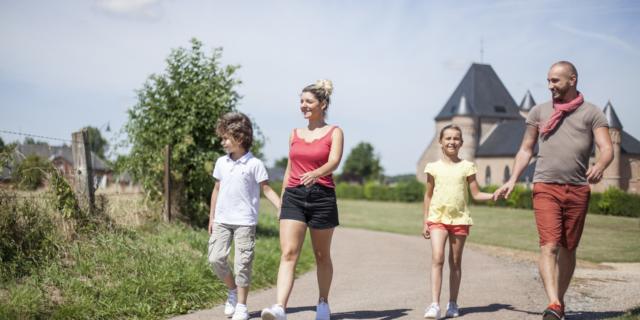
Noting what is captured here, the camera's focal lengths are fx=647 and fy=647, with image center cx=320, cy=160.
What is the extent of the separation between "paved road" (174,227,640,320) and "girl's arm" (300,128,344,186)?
1597mm

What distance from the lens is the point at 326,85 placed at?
227 inches

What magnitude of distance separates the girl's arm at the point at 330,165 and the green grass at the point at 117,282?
211 centimetres

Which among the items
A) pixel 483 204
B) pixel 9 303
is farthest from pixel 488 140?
pixel 9 303

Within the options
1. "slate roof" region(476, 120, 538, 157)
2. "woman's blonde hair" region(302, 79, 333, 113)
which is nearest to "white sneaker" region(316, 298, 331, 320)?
"woman's blonde hair" region(302, 79, 333, 113)

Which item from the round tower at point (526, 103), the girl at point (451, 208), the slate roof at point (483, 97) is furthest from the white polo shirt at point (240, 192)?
the round tower at point (526, 103)

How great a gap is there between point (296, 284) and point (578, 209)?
→ 13.9 ft

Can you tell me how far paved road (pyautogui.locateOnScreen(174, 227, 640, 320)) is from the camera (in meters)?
6.57

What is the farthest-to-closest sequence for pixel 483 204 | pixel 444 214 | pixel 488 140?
pixel 488 140 → pixel 483 204 → pixel 444 214

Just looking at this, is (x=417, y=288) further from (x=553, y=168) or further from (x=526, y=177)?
(x=526, y=177)

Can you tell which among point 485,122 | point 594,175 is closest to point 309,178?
point 594,175

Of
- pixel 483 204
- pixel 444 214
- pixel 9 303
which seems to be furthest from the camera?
pixel 483 204

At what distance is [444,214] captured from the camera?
20.8 ft

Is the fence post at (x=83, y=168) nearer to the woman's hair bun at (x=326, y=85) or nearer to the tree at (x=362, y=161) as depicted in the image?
the woman's hair bun at (x=326, y=85)

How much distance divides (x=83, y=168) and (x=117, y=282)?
97.0 inches
